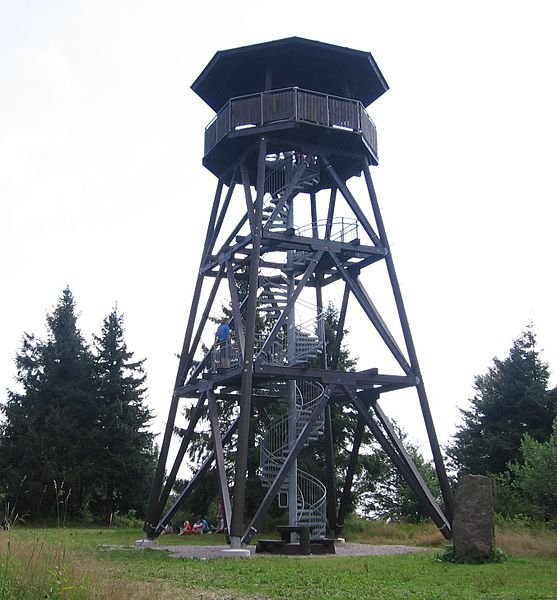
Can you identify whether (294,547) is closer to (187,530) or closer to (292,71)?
(187,530)

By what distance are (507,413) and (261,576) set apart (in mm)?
23921

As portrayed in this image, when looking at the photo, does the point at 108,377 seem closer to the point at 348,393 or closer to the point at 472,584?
the point at 348,393

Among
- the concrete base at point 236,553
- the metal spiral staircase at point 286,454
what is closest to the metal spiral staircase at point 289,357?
the metal spiral staircase at point 286,454

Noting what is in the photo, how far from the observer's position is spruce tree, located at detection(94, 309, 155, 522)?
37.3 m

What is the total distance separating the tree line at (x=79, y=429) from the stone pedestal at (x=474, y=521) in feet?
83.3

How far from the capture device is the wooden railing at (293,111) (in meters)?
19.5

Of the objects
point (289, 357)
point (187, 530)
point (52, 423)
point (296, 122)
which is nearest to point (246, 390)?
point (289, 357)

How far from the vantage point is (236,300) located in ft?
61.7

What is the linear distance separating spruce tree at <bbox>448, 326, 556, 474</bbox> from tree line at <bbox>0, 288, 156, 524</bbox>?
626 inches

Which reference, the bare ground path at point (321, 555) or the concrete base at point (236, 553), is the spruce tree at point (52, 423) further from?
the concrete base at point (236, 553)

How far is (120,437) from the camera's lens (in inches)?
1487

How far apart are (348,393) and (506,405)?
56.4 feet

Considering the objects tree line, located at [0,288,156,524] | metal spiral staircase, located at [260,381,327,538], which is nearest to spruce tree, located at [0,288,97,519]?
tree line, located at [0,288,156,524]

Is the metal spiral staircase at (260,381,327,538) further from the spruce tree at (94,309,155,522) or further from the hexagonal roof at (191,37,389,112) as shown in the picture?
the spruce tree at (94,309,155,522)
